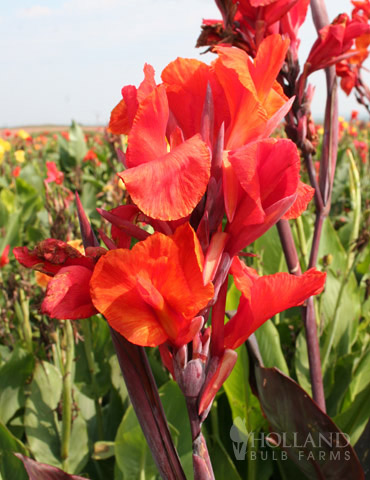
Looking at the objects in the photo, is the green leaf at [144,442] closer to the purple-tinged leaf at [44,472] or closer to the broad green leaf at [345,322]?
the purple-tinged leaf at [44,472]

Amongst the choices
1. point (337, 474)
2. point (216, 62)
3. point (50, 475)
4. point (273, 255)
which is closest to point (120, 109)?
point (216, 62)

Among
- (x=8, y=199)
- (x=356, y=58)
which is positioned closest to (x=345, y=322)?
(x=356, y=58)

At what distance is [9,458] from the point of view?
0.91m

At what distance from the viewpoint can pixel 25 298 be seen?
129cm

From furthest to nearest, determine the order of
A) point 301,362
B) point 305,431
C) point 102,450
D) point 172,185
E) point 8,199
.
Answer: point 8,199 < point 301,362 < point 102,450 < point 305,431 < point 172,185

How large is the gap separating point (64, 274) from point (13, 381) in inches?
36.0

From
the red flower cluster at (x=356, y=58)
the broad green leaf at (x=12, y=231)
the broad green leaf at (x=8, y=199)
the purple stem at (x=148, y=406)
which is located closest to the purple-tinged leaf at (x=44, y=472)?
the purple stem at (x=148, y=406)

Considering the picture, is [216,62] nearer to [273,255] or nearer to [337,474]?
[337,474]

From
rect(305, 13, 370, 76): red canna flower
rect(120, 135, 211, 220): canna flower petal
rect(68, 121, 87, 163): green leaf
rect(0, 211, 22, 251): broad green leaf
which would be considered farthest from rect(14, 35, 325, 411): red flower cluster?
rect(68, 121, 87, 163): green leaf

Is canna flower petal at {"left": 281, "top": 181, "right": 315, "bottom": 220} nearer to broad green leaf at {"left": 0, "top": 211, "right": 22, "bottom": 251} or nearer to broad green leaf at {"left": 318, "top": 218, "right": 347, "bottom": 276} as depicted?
broad green leaf at {"left": 318, "top": 218, "right": 347, "bottom": 276}

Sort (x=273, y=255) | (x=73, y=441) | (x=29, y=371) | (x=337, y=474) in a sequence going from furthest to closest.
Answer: (x=273, y=255) → (x=29, y=371) → (x=73, y=441) → (x=337, y=474)

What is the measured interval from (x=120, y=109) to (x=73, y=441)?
0.83 metres

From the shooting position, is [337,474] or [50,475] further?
[337,474]

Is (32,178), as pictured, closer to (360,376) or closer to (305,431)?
(360,376)
